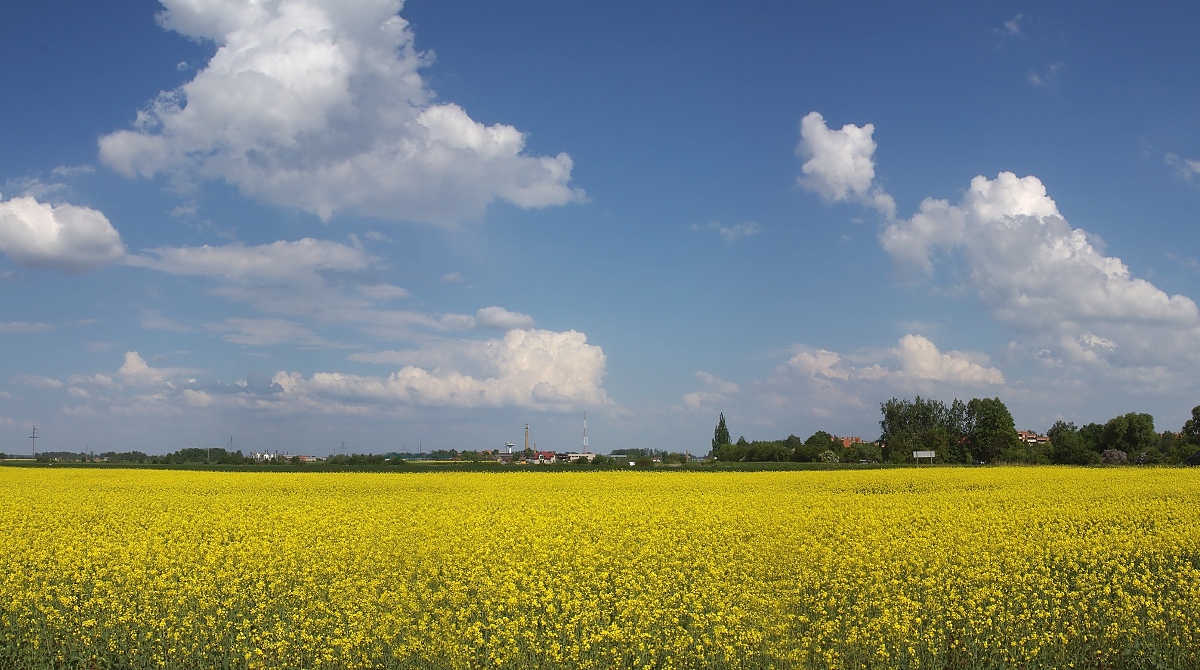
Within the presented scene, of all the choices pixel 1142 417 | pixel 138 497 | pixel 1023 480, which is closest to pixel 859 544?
pixel 138 497

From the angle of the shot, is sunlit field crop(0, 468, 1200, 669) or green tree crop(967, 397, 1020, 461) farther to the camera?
green tree crop(967, 397, 1020, 461)

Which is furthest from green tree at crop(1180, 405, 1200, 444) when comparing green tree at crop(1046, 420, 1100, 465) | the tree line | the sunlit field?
the sunlit field

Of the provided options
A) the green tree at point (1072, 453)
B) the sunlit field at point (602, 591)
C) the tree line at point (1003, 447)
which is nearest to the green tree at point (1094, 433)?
the tree line at point (1003, 447)

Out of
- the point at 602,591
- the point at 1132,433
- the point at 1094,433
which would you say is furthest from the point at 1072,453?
the point at 602,591

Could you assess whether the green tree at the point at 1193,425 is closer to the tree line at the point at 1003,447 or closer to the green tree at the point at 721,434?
the tree line at the point at 1003,447

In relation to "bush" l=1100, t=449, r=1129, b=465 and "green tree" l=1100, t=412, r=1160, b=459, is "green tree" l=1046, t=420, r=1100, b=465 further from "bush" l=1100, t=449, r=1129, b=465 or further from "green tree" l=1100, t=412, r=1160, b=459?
"green tree" l=1100, t=412, r=1160, b=459

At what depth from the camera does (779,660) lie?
29.2ft

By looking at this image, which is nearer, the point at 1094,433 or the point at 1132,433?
the point at 1132,433

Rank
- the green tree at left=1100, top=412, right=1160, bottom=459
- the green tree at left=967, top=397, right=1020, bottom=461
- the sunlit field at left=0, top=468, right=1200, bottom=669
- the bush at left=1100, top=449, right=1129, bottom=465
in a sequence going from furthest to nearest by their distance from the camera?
the green tree at left=1100, top=412, right=1160, bottom=459 → the green tree at left=967, top=397, right=1020, bottom=461 → the bush at left=1100, top=449, right=1129, bottom=465 → the sunlit field at left=0, top=468, right=1200, bottom=669

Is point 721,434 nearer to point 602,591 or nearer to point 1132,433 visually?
point 1132,433

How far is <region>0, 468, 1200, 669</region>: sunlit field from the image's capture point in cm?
938

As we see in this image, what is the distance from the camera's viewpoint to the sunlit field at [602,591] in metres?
9.38

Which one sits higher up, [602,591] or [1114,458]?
[602,591]

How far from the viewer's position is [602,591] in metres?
11.3
